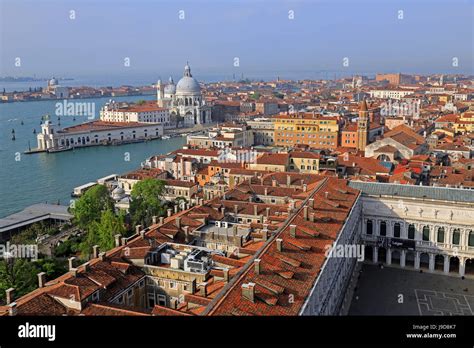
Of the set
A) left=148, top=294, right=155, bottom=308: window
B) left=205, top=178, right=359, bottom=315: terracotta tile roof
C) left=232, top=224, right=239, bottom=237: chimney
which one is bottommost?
left=148, top=294, right=155, bottom=308: window

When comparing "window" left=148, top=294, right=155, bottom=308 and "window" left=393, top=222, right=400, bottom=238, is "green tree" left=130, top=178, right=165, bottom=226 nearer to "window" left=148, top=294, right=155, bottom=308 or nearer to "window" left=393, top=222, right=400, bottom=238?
"window" left=148, top=294, right=155, bottom=308

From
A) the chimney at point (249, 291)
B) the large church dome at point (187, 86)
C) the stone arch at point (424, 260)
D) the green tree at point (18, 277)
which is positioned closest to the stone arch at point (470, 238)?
the stone arch at point (424, 260)

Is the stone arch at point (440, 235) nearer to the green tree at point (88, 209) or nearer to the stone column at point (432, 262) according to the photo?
the stone column at point (432, 262)

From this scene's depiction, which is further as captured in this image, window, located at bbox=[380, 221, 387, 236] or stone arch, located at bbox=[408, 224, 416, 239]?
window, located at bbox=[380, 221, 387, 236]

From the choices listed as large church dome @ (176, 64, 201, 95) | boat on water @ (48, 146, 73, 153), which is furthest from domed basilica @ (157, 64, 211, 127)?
boat on water @ (48, 146, 73, 153)

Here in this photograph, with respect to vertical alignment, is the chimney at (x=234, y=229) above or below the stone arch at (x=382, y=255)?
above

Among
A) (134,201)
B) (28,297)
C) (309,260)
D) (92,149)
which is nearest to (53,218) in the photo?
(134,201)
